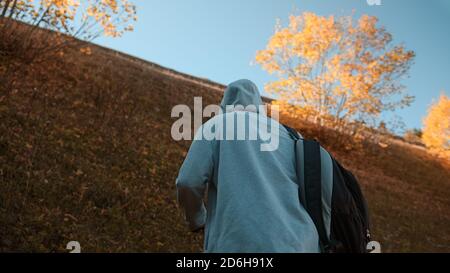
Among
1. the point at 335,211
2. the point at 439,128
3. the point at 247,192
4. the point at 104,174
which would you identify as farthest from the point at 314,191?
the point at 439,128

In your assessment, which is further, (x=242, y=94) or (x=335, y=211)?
(x=242, y=94)

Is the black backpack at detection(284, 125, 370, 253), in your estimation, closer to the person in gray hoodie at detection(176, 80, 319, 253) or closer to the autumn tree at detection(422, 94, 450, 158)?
the person in gray hoodie at detection(176, 80, 319, 253)

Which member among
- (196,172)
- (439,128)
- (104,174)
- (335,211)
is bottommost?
(335,211)

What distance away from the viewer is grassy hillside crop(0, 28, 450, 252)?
557 centimetres

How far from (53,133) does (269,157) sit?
684cm

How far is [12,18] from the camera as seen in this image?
10.9 meters

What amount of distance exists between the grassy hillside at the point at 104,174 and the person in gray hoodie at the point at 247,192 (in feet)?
11.6

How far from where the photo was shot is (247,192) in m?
2.02

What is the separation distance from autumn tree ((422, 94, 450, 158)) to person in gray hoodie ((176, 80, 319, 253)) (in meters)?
21.8

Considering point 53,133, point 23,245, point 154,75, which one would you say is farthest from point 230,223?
point 154,75

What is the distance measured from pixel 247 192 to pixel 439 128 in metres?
24.5

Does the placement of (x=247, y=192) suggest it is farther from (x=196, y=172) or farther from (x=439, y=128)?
(x=439, y=128)

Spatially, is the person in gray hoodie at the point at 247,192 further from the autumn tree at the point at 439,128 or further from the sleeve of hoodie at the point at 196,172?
the autumn tree at the point at 439,128

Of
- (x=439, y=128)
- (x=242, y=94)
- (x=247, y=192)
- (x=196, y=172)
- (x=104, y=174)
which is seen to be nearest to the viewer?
(x=247, y=192)
